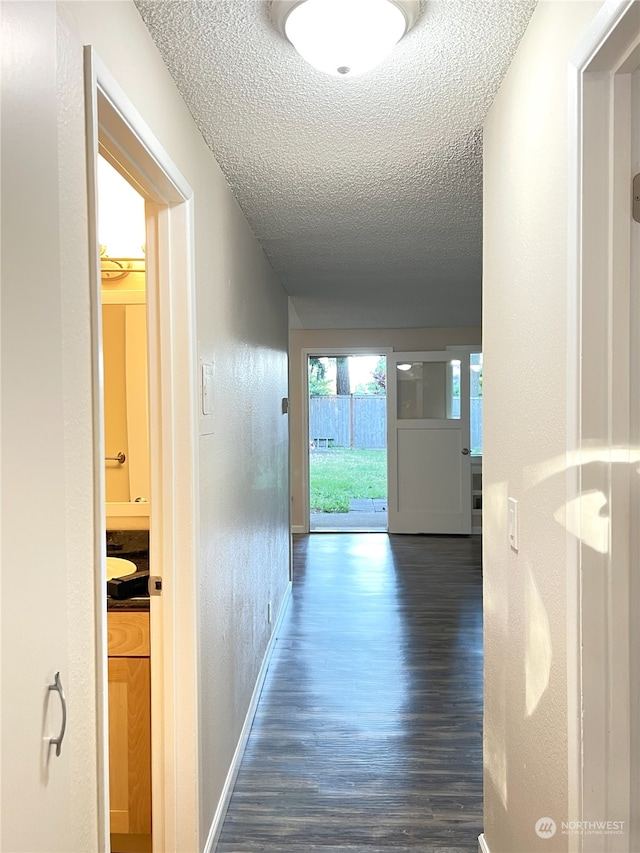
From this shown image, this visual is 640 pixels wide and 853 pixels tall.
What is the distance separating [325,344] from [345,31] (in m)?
5.68

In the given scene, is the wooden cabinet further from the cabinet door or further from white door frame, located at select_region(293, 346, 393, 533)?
white door frame, located at select_region(293, 346, 393, 533)

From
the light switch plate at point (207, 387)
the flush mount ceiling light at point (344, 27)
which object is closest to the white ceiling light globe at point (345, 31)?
the flush mount ceiling light at point (344, 27)

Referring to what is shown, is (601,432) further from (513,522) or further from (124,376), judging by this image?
(124,376)

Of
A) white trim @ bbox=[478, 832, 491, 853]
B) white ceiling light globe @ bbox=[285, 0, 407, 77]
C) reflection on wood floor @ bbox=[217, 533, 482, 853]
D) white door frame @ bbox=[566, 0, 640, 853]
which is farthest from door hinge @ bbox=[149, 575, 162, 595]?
white ceiling light globe @ bbox=[285, 0, 407, 77]

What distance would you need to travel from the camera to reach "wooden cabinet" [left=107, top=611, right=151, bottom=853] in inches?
73.9

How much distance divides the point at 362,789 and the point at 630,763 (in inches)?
59.4

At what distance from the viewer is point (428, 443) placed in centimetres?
682

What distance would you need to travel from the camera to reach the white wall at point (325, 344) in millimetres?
6891

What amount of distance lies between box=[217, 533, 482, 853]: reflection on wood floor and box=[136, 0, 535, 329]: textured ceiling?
2.25m

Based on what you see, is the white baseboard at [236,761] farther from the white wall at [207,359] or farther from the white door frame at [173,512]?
the white door frame at [173,512]

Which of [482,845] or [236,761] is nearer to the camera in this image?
[482,845]

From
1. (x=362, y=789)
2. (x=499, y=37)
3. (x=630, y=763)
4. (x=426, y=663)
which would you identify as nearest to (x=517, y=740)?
(x=630, y=763)

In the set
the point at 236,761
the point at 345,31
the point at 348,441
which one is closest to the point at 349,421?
the point at 348,441

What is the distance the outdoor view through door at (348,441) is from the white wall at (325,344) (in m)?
0.22
